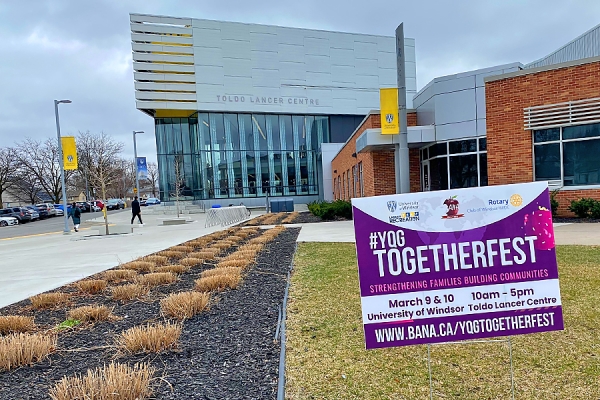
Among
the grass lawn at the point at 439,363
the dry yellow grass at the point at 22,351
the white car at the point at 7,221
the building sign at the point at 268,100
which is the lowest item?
the white car at the point at 7,221

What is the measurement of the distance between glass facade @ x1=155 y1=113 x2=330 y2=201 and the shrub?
99.5 feet

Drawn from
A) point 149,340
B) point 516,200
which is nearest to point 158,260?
point 149,340

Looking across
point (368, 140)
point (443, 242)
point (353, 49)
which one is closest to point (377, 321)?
point (443, 242)

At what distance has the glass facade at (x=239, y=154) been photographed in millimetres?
39656

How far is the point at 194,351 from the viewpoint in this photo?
353cm

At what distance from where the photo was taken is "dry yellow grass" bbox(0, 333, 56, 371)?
3.26 metres

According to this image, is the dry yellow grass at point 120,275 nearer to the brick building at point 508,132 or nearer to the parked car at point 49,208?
the brick building at point 508,132

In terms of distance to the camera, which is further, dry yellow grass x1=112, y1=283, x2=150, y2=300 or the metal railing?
the metal railing

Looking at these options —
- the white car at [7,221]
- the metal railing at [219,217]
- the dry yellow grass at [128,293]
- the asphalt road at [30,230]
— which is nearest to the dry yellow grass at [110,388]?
the dry yellow grass at [128,293]

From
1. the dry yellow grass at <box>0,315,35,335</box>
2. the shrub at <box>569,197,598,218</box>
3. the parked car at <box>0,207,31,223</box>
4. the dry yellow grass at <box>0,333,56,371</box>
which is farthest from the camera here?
the parked car at <box>0,207,31,223</box>

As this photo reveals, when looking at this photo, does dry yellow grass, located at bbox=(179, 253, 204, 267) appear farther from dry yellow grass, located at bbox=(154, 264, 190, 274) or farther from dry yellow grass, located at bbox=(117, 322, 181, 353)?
dry yellow grass, located at bbox=(117, 322, 181, 353)

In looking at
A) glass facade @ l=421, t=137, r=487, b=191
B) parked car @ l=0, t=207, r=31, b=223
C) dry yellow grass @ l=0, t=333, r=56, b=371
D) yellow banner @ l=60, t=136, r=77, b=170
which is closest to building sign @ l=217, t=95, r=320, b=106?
yellow banner @ l=60, t=136, r=77, b=170

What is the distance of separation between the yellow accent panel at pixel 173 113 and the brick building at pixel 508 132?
90.4 feet

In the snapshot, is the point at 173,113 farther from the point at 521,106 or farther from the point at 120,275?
the point at 120,275
